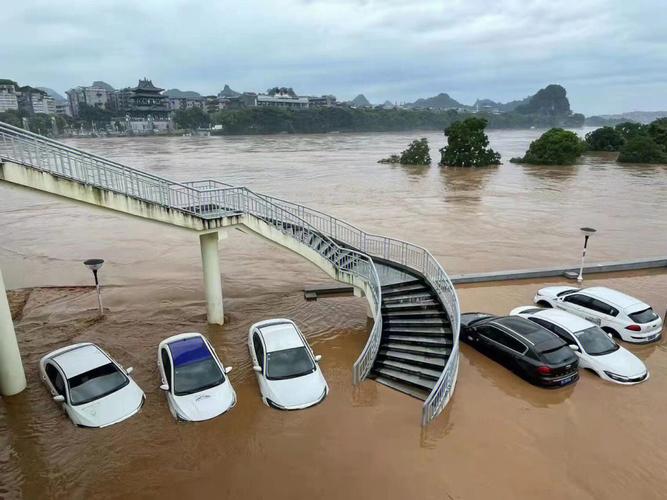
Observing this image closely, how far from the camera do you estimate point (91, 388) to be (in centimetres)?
915

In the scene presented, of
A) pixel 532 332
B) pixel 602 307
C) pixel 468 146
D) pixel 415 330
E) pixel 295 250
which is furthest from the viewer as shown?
pixel 468 146

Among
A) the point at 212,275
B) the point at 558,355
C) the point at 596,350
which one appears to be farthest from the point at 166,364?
the point at 596,350

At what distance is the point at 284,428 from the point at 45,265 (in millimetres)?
17063

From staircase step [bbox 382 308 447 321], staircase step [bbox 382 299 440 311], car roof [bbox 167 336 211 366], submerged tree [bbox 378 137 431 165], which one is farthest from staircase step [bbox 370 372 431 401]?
submerged tree [bbox 378 137 431 165]

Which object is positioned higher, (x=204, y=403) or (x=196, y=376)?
(x=196, y=376)

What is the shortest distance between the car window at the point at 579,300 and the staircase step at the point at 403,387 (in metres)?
6.41

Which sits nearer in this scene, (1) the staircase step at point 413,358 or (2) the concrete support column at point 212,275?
(1) the staircase step at point 413,358

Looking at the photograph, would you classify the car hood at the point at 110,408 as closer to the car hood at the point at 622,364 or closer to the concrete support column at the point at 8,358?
the concrete support column at the point at 8,358

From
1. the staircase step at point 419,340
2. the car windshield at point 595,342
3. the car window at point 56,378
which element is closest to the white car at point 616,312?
the car windshield at point 595,342

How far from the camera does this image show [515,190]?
39094mm

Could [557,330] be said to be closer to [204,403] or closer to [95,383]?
[204,403]

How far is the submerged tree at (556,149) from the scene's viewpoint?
5466 cm

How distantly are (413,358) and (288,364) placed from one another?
293cm

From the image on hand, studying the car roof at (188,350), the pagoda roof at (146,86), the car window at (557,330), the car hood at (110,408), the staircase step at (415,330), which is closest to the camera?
the car hood at (110,408)
